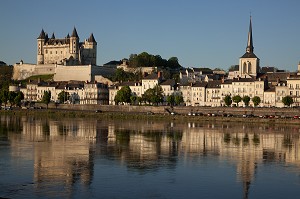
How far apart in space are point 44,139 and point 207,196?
50.9 ft

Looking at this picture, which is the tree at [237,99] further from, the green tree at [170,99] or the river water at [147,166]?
the river water at [147,166]

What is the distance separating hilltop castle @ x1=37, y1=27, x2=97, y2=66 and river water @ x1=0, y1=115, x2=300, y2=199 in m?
53.3

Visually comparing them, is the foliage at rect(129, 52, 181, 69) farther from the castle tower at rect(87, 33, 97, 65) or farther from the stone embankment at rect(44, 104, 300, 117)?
the stone embankment at rect(44, 104, 300, 117)

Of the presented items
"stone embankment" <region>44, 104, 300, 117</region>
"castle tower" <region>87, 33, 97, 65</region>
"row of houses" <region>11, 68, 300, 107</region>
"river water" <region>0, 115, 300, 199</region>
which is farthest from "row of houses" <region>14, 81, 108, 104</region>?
"river water" <region>0, 115, 300, 199</region>

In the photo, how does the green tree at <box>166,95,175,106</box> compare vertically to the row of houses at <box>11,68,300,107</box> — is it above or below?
below

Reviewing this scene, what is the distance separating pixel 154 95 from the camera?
58.6m

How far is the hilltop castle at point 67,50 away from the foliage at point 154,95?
25.4m

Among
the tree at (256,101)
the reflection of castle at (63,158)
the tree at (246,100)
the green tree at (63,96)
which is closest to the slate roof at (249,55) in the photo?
the tree at (246,100)

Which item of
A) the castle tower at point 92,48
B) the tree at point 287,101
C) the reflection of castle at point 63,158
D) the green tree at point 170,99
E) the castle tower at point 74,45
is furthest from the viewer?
the castle tower at point 92,48

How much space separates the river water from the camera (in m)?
15.5

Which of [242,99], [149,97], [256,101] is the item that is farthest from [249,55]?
[149,97]

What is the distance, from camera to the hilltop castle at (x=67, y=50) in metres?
84.3

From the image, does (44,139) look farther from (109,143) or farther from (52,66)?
(52,66)

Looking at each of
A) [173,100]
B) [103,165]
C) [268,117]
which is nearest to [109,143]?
[103,165]
